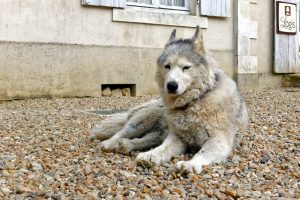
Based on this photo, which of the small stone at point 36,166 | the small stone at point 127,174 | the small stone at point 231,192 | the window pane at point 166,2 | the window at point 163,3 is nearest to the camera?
the small stone at point 231,192

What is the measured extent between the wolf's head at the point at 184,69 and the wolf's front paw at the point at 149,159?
532 mm

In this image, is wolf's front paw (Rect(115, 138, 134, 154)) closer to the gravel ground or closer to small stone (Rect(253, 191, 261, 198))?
the gravel ground

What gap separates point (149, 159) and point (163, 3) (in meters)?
6.55

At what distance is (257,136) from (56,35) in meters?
4.57

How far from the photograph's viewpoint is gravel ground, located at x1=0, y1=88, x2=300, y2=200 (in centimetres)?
298

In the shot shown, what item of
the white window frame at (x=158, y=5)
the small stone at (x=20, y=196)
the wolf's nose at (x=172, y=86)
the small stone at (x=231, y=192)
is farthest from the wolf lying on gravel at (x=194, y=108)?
the white window frame at (x=158, y=5)

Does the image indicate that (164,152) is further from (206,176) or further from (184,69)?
(184,69)

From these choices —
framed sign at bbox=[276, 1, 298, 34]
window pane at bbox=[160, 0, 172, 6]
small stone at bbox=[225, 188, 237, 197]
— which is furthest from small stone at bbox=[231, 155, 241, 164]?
framed sign at bbox=[276, 1, 298, 34]

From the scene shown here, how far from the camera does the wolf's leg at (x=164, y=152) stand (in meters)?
3.56

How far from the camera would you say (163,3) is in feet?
31.8

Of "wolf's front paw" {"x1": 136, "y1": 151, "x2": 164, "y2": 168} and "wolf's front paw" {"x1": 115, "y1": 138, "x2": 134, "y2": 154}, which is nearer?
"wolf's front paw" {"x1": 136, "y1": 151, "x2": 164, "y2": 168}

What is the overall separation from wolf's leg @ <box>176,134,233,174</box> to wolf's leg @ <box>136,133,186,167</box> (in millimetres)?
237

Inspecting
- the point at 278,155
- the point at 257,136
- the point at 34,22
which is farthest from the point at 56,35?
the point at 278,155

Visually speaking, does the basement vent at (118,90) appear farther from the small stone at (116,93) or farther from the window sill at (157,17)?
the window sill at (157,17)
